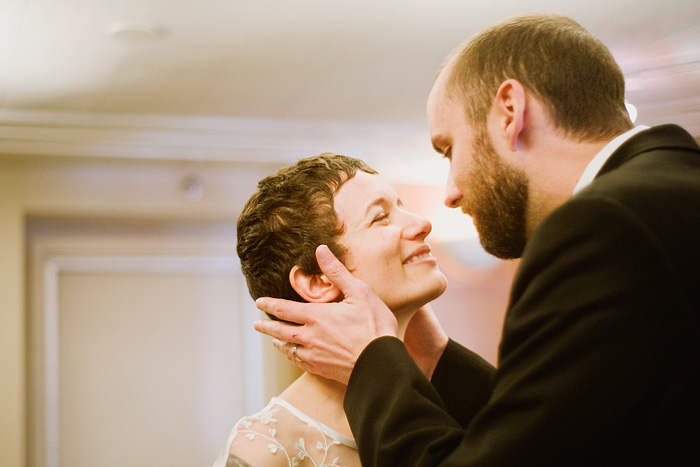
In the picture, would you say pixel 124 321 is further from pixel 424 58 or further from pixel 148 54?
pixel 424 58

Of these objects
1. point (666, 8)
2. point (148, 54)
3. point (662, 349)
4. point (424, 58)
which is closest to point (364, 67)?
point (424, 58)

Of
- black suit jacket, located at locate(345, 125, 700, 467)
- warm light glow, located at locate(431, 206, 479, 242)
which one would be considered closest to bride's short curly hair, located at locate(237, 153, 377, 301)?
black suit jacket, located at locate(345, 125, 700, 467)

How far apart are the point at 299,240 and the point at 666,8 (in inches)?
111

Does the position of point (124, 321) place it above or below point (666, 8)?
below

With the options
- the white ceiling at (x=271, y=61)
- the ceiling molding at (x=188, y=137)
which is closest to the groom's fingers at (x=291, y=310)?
the white ceiling at (x=271, y=61)

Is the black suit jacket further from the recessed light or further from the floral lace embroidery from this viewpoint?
the recessed light

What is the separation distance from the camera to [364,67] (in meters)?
4.22

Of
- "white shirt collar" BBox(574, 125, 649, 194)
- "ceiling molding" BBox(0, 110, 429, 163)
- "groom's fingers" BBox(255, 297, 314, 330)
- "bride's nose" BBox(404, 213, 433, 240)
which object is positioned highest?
"ceiling molding" BBox(0, 110, 429, 163)

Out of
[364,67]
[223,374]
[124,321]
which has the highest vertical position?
[364,67]

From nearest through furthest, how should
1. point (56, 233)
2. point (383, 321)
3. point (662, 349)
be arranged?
point (662, 349), point (383, 321), point (56, 233)

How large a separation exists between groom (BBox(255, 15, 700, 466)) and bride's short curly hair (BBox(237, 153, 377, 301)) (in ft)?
0.86

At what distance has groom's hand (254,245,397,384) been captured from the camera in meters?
1.46

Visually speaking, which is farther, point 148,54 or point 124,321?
point 124,321

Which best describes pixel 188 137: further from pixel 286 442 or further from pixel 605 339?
pixel 605 339
